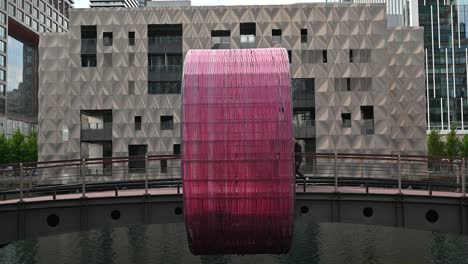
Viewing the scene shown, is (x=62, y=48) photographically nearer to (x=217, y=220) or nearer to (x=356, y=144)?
(x=356, y=144)

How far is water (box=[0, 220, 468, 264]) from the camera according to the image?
94.4 feet

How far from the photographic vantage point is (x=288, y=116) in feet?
35.3

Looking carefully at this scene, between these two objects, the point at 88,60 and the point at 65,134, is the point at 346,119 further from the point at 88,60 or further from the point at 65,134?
the point at 65,134

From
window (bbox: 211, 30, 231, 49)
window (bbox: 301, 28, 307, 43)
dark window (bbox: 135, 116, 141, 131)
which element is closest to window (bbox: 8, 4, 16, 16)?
dark window (bbox: 135, 116, 141, 131)

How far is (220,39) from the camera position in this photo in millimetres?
51312

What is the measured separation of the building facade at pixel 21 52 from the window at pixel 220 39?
65.2 meters

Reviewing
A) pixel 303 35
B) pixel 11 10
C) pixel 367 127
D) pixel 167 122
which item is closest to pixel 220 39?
pixel 303 35

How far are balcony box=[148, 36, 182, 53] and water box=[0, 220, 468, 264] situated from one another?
20930 millimetres

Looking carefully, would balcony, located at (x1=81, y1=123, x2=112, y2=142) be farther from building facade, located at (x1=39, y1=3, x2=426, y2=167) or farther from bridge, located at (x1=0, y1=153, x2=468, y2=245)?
bridge, located at (x1=0, y1=153, x2=468, y2=245)

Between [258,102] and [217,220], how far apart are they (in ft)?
8.89

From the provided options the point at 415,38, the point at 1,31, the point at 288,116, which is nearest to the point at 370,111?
the point at 415,38

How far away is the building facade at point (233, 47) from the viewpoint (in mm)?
49656

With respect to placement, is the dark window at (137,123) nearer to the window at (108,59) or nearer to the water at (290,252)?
the window at (108,59)

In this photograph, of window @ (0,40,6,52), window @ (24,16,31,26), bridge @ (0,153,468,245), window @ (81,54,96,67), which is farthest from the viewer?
window @ (24,16,31,26)
